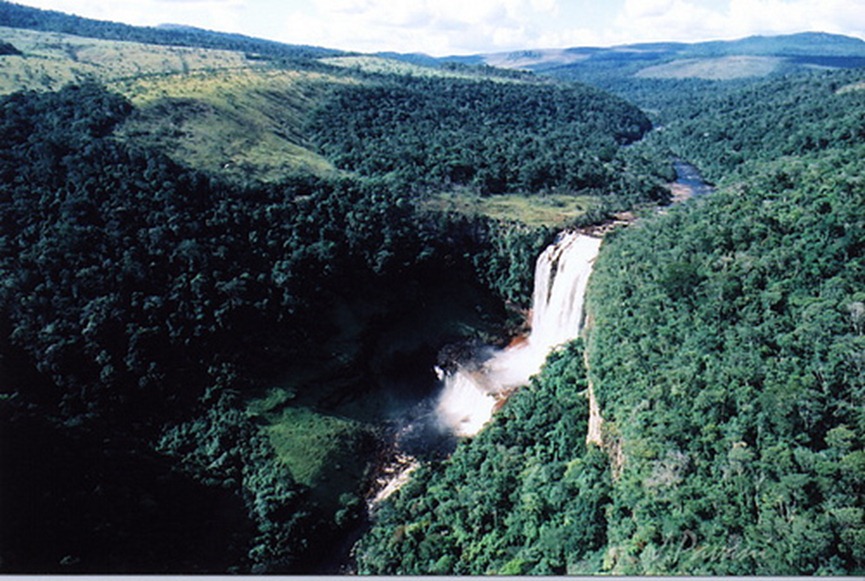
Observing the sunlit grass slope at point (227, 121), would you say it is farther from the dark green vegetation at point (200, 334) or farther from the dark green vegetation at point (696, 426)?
the dark green vegetation at point (696, 426)

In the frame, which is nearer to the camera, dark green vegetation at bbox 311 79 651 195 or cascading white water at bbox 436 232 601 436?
cascading white water at bbox 436 232 601 436

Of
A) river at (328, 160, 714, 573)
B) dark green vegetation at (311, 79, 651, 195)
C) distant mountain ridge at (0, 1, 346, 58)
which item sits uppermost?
distant mountain ridge at (0, 1, 346, 58)

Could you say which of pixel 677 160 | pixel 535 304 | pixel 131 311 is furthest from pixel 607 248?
pixel 677 160

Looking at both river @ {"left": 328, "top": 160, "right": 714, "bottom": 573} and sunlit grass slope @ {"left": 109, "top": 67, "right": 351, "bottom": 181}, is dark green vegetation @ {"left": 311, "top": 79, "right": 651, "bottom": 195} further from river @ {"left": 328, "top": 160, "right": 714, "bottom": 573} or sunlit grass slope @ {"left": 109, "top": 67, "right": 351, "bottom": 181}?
river @ {"left": 328, "top": 160, "right": 714, "bottom": 573}

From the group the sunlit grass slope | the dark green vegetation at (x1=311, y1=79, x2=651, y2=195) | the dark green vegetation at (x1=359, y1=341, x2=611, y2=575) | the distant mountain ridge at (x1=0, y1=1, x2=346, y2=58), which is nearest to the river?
the dark green vegetation at (x1=359, y1=341, x2=611, y2=575)

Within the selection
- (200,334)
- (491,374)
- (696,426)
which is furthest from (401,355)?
(696,426)

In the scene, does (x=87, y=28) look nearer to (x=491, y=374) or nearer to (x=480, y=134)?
(x=480, y=134)

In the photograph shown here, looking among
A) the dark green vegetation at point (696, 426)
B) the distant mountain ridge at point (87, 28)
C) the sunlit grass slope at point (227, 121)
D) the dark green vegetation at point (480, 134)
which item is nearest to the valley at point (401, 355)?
the dark green vegetation at point (696, 426)
